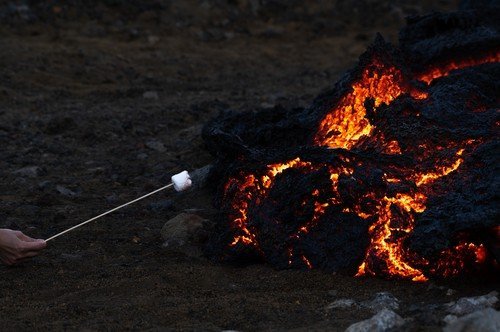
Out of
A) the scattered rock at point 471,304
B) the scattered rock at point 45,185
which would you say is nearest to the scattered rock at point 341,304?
the scattered rock at point 471,304

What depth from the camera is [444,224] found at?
13.2 feet

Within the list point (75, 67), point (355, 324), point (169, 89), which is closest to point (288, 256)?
point (355, 324)

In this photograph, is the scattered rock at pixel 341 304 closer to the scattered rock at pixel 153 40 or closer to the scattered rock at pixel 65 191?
the scattered rock at pixel 65 191

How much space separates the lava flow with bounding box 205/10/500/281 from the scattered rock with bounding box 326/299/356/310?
35cm

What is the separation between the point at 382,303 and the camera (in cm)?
398

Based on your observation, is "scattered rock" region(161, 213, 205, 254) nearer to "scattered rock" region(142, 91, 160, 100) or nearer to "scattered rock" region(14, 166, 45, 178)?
"scattered rock" region(14, 166, 45, 178)

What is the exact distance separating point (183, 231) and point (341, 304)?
1422 mm

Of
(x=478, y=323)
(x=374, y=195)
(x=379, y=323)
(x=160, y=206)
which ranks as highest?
(x=374, y=195)

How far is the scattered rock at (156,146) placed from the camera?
7.40 metres

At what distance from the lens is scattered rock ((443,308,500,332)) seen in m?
3.31

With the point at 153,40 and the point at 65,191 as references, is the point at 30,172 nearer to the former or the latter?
the point at 65,191

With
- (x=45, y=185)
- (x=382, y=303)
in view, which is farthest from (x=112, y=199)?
(x=382, y=303)

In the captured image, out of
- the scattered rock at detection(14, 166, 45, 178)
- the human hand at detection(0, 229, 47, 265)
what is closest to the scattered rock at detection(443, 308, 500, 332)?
the human hand at detection(0, 229, 47, 265)

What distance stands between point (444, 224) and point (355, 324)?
780 mm
